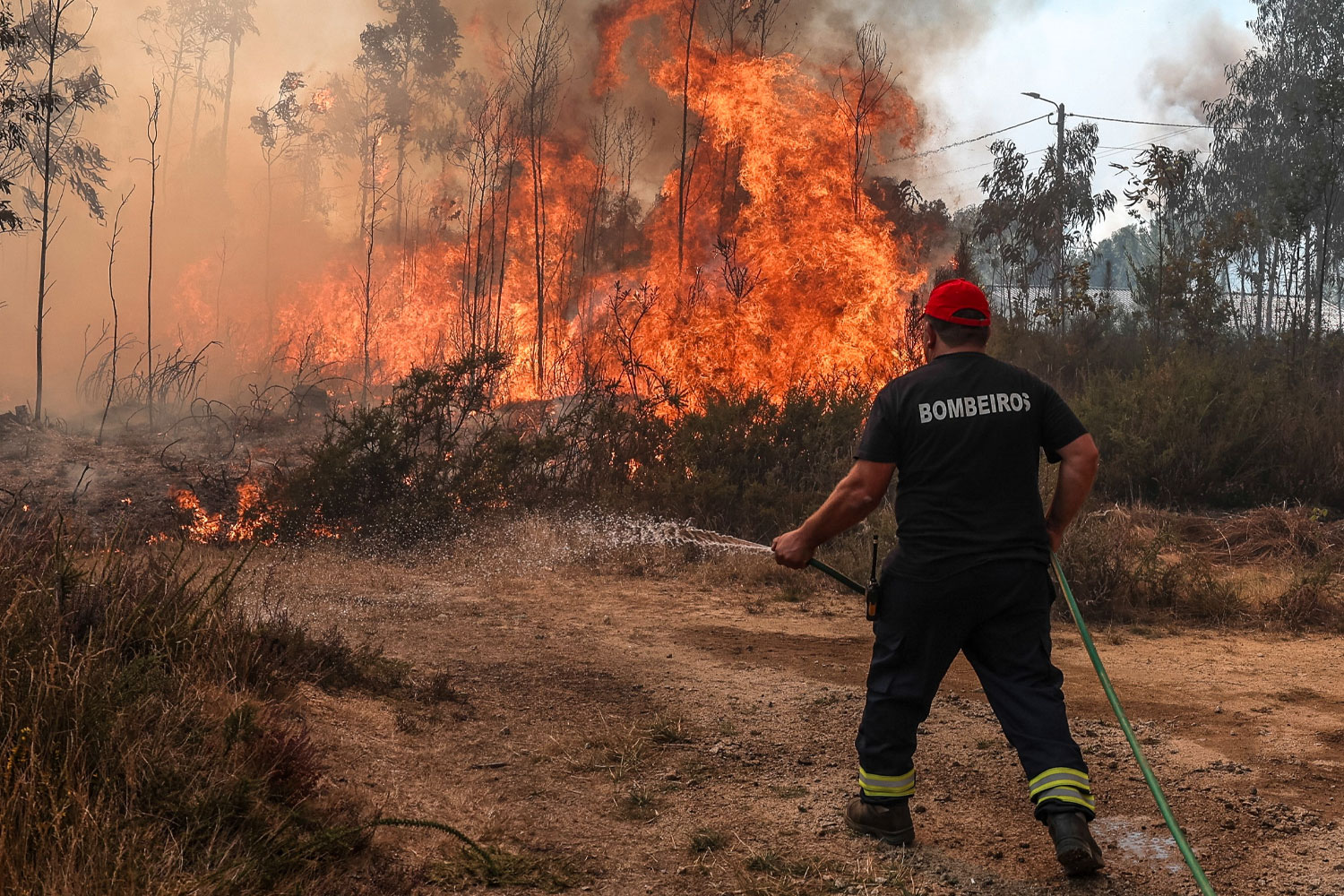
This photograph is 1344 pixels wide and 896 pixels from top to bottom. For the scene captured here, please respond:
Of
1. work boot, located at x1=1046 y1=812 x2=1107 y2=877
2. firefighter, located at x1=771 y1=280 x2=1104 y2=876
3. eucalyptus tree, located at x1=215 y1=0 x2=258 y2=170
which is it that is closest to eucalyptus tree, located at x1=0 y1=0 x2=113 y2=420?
eucalyptus tree, located at x1=215 y1=0 x2=258 y2=170

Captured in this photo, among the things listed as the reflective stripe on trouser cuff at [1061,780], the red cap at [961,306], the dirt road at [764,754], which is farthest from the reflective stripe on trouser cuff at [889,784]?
the red cap at [961,306]

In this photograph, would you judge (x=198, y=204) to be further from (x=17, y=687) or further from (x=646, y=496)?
(x=17, y=687)

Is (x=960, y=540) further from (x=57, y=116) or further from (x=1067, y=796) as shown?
(x=57, y=116)

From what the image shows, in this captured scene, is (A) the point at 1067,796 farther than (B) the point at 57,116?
No

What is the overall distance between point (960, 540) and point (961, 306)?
80 centimetres

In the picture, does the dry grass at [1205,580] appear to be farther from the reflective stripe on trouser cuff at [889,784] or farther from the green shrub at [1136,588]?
the reflective stripe on trouser cuff at [889,784]

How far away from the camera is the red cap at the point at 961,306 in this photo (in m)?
3.53

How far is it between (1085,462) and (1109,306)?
16314mm

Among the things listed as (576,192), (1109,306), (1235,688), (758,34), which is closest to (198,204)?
(576,192)

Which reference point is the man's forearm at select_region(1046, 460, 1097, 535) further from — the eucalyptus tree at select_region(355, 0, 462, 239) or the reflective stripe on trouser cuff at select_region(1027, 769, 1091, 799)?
the eucalyptus tree at select_region(355, 0, 462, 239)

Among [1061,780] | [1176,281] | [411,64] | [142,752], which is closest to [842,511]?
[1061,780]

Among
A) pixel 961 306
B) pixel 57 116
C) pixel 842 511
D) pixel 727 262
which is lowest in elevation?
pixel 842 511

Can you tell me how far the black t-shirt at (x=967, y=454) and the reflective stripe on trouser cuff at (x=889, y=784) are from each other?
67cm

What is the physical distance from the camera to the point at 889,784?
3449mm
